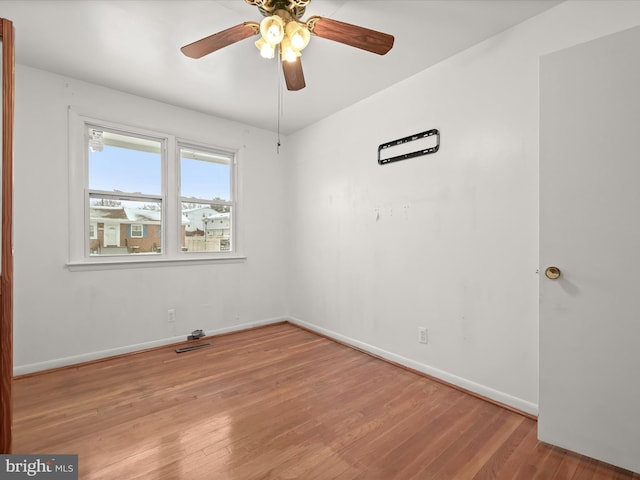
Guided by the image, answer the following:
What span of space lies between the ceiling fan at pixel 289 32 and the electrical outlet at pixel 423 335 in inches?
87.8

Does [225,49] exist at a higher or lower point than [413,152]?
higher

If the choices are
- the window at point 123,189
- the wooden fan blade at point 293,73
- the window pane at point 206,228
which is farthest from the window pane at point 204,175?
the wooden fan blade at point 293,73

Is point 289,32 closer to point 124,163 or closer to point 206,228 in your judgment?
point 124,163

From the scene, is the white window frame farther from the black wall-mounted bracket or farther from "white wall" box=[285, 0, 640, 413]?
the black wall-mounted bracket

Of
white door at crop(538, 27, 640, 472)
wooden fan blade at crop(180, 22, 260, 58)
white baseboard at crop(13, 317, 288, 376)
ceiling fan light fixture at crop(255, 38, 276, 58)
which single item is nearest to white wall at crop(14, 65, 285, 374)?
white baseboard at crop(13, 317, 288, 376)

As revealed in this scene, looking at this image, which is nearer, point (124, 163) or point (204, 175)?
point (124, 163)

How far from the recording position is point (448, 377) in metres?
2.52

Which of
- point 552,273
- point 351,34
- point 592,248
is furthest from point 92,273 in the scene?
point 592,248

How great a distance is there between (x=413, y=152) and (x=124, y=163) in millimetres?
3036

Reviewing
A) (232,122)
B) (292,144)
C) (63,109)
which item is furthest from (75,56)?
(292,144)

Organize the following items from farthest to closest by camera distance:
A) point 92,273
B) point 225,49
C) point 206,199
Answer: point 206,199
point 92,273
point 225,49

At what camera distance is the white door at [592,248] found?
61.1 inches

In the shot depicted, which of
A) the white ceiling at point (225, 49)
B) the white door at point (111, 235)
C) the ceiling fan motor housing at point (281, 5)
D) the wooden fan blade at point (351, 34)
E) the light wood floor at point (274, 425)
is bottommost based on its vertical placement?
the light wood floor at point (274, 425)

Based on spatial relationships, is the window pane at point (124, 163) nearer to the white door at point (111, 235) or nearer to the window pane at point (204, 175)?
the window pane at point (204, 175)
